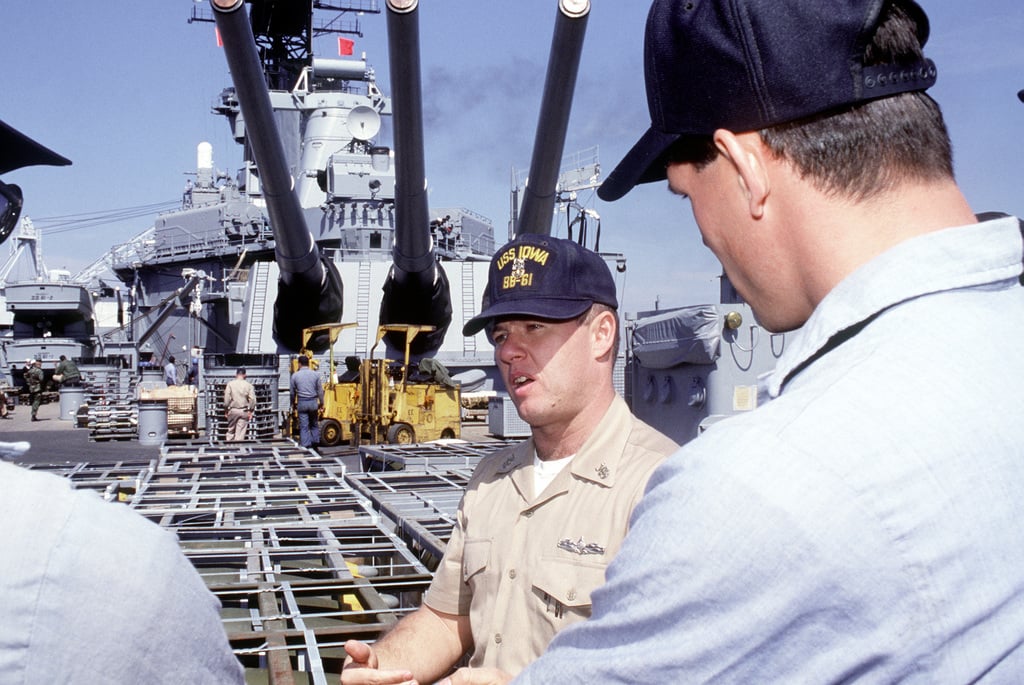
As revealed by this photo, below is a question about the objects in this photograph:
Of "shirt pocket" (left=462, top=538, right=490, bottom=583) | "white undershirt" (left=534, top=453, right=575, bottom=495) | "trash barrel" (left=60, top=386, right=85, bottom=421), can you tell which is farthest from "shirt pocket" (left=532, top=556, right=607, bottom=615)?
"trash barrel" (left=60, top=386, right=85, bottom=421)

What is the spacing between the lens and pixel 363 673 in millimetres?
2018

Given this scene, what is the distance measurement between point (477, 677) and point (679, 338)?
571 centimetres

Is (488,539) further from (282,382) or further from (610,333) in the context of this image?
(282,382)

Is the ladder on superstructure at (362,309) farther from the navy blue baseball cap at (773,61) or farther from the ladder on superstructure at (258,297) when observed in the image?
the navy blue baseball cap at (773,61)

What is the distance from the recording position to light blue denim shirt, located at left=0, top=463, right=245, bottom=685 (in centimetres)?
97

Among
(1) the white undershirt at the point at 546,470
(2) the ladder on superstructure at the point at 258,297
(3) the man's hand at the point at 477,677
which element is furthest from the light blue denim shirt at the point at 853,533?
(2) the ladder on superstructure at the point at 258,297

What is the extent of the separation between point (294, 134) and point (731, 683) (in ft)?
95.9

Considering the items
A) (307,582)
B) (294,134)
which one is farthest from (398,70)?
(294,134)

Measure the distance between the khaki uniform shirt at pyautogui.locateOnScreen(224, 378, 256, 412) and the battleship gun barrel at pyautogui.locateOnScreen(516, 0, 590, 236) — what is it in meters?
5.61

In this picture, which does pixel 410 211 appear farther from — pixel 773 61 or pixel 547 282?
pixel 773 61

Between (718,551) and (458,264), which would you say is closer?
(718,551)

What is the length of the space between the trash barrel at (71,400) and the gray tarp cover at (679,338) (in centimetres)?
1665

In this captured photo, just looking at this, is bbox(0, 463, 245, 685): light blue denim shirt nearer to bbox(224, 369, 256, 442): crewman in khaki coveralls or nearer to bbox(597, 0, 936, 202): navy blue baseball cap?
bbox(597, 0, 936, 202): navy blue baseball cap

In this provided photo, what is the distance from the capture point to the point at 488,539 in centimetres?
219
